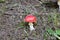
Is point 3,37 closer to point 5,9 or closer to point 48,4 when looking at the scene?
point 5,9

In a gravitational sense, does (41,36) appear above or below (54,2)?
below

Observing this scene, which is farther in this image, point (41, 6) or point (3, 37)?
point (41, 6)

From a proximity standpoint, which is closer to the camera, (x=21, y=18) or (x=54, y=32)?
(x=54, y=32)

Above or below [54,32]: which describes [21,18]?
above

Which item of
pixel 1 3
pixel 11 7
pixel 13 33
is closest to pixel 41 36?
pixel 13 33

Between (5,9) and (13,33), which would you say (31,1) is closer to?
(5,9)

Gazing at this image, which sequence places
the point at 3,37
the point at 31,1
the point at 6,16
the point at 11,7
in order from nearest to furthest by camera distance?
the point at 3,37 → the point at 6,16 → the point at 11,7 → the point at 31,1

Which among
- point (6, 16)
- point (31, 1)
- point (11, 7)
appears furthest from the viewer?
point (31, 1)
